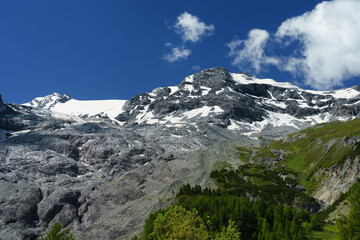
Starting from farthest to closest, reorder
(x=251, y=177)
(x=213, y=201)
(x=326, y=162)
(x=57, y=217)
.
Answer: (x=57, y=217), (x=251, y=177), (x=326, y=162), (x=213, y=201)

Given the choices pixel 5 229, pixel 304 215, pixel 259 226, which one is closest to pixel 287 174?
pixel 304 215

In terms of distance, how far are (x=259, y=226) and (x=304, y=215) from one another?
14.2 m

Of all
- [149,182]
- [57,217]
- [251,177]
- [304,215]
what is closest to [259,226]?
[304,215]

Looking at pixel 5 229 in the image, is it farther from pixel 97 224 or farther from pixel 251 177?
pixel 251 177

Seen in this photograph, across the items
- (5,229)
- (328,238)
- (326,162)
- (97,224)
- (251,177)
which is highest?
(326,162)

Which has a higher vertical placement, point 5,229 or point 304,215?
point 304,215

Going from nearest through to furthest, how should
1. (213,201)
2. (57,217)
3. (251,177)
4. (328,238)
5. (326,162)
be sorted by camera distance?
1. (328,238)
2. (213,201)
3. (326,162)
4. (251,177)
5. (57,217)

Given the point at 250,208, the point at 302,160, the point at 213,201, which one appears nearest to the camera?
the point at 250,208

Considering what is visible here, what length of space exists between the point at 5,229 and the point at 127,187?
6388 centimetres

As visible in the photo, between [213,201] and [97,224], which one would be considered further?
[97,224]

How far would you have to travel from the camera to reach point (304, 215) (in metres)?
81.2

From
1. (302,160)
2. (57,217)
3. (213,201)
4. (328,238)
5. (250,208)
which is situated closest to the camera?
(328,238)

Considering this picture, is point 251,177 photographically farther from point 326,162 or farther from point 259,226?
point 259,226

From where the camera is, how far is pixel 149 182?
554 ft
